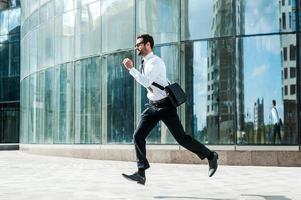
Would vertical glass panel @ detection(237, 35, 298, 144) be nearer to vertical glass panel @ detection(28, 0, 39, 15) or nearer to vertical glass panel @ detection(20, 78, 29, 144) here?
vertical glass panel @ detection(28, 0, 39, 15)

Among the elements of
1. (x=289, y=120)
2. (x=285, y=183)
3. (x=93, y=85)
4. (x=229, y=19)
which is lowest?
(x=285, y=183)

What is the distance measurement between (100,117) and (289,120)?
6059 mm

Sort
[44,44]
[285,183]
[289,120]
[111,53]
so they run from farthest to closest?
[44,44] < [111,53] < [289,120] < [285,183]

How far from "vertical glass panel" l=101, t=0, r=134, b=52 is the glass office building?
21.5 m

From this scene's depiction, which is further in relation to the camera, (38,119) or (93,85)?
(38,119)

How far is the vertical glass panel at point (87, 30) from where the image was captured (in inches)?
691

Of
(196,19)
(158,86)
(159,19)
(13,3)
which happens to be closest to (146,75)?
(158,86)

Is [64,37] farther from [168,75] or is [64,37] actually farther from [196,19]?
[196,19]

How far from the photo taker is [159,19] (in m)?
15.5

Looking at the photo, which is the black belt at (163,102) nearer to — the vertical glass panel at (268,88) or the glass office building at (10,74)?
the vertical glass panel at (268,88)

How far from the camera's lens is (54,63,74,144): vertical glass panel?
61.4 feet

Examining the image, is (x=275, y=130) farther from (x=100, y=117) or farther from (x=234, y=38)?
(x=100, y=117)

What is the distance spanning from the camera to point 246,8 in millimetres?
14289

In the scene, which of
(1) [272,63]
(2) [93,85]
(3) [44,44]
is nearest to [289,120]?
(1) [272,63]
